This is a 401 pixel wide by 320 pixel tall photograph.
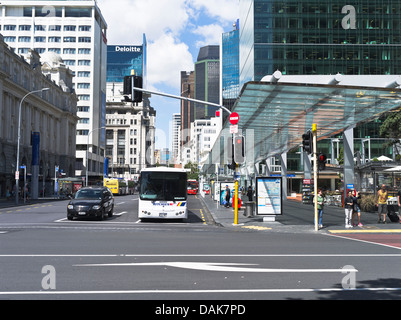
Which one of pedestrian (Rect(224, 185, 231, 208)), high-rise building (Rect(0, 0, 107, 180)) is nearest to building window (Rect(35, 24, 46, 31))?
high-rise building (Rect(0, 0, 107, 180))

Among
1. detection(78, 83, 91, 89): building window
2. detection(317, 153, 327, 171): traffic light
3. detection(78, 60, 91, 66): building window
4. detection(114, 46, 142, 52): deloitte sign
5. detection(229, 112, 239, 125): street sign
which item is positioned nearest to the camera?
detection(317, 153, 327, 171): traffic light

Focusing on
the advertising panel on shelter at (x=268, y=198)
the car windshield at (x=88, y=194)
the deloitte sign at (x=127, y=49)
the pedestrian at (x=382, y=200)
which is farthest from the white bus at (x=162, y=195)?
the deloitte sign at (x=127, y=49)

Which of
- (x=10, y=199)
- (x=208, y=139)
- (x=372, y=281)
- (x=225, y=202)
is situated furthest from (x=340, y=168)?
(x=208, y=139)

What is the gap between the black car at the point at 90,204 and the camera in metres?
21.5

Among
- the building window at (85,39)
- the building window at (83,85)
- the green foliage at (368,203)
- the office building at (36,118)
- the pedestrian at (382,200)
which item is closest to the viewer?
the pedestrian at (382,200)

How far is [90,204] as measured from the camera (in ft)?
71.6

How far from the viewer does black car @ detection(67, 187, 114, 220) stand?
2153 centimetres

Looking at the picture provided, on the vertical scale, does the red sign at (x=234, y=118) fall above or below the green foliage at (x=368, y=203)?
above

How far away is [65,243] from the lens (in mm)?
12438

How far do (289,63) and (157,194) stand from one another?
52833 mm

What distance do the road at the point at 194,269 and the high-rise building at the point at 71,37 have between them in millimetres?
93975

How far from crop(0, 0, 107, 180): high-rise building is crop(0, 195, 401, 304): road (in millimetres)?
93975

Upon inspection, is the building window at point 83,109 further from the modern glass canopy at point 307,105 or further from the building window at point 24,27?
the modern glass canopy at point 307,105

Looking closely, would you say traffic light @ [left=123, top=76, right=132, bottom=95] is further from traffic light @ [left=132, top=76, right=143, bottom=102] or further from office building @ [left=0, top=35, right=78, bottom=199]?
office building @ [left=0, top=35, right=78, bottom=199]
